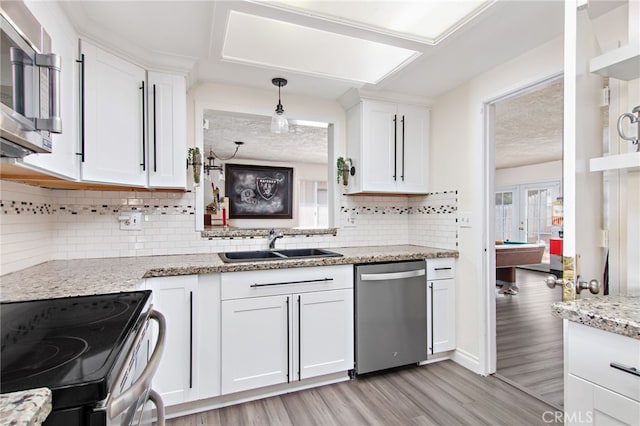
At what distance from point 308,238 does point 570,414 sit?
2.08 meters

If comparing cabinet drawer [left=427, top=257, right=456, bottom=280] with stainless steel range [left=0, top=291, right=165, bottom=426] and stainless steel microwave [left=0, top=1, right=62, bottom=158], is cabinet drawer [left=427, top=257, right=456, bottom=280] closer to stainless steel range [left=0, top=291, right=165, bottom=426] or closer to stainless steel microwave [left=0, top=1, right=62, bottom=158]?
stainless steel range [left=0, top=291, right=165, bottom=426]

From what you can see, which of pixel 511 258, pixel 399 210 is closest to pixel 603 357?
pixel 399 210

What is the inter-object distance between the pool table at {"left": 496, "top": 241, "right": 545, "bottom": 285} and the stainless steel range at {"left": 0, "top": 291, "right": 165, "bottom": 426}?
16.6 ft

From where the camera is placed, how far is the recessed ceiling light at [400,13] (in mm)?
1645

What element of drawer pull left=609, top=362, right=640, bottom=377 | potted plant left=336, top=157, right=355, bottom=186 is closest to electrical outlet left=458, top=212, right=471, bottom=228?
potted plant left=336, top=157, right=355, bottom=186

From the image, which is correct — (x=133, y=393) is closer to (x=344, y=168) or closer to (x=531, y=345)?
(x=344, y=168)

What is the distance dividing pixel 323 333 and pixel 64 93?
6.60ft

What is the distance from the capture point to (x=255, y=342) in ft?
6.68

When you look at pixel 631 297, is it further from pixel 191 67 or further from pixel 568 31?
pixel 191 67

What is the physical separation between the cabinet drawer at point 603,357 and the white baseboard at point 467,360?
1.58m

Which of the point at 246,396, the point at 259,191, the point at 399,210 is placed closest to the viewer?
the point at 246,396

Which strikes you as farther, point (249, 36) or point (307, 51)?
point (307, 51)

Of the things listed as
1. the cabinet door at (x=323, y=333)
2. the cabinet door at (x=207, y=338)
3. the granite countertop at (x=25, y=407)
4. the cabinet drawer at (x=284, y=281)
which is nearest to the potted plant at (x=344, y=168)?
the cabinet drawer at (x=284, y=281)

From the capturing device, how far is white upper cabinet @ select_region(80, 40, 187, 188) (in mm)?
1771
